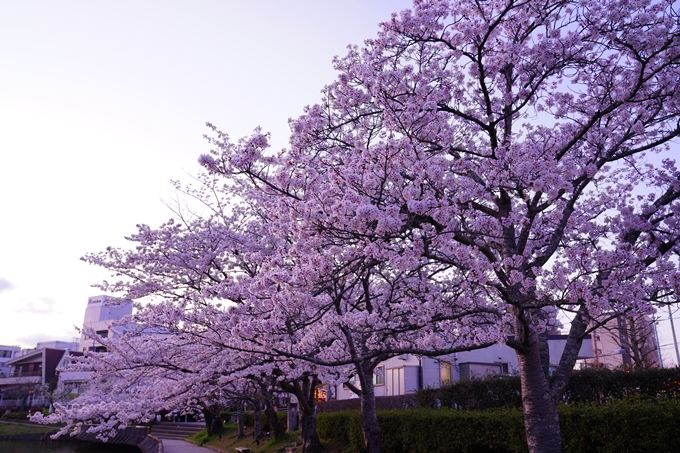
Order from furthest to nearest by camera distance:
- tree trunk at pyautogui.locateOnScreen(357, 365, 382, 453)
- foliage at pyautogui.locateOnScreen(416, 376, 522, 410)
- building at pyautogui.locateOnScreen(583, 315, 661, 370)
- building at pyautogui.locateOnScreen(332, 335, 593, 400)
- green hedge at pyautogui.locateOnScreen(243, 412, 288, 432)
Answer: green hedge at pyautogui.locateOnScreen(243, 412, 288, 432)
building at pyautogui.locateOnScreen(332, 335, 593, 400)
building at pyautogui.locateOnScreen(583, 315, 661, 370)
foliage at pyautogui.locateOnScreen(416, 376, 522, 410)
tree trunk at pyautogui.locateOnScreen(357, 365, 382, 453)

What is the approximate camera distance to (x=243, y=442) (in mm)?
22078

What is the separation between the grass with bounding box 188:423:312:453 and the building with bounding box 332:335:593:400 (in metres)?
3.71

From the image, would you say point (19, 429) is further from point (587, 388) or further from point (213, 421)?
point (587, 388)

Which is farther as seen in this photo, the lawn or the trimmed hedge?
the lawn

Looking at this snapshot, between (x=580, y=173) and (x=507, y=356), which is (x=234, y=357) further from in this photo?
(x=507, y=356)

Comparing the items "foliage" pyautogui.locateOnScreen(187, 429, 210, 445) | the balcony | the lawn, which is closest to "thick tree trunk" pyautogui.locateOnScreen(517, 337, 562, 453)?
the lawn

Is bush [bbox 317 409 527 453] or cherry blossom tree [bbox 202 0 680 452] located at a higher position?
cherry blossom tree [bbox 202 0 680 452]

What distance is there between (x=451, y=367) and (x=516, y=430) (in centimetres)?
1348

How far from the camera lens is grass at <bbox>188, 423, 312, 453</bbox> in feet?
58.0

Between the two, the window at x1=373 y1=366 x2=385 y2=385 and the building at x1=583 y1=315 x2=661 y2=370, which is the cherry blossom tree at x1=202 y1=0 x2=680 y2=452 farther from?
the window at x1=373 y1=366 x2=385 y2=385

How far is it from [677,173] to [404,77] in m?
4.91

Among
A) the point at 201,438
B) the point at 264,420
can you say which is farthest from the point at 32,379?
the point at 264,420

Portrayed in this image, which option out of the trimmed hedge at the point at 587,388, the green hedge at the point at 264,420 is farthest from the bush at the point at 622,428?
the green hedge at the point at 264,420

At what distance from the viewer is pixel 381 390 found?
25469mm
